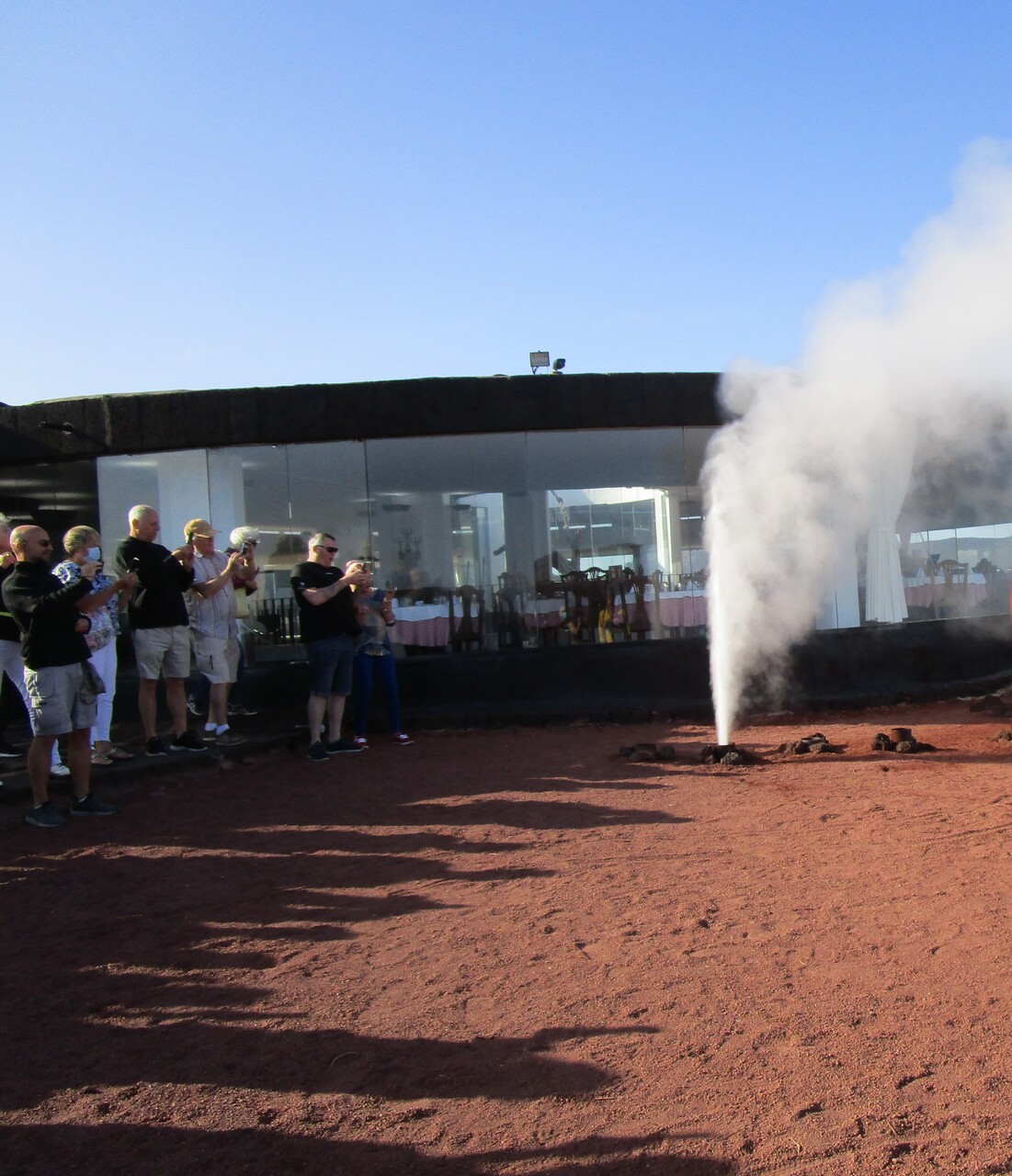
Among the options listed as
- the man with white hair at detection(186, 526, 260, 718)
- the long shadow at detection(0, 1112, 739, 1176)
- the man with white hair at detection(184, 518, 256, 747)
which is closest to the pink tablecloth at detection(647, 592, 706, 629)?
the man with white hair at detection(186, 526, 260, 718)

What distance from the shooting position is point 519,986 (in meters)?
3.98

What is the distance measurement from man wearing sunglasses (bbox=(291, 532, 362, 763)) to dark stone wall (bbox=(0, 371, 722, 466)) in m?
2.88

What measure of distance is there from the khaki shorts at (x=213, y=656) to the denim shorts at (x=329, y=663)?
77cm

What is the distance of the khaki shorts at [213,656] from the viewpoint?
9.07 meters

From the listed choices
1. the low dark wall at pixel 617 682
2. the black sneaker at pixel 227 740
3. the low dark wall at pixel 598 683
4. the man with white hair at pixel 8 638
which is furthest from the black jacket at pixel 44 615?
the low dark wall at pixel 617 682

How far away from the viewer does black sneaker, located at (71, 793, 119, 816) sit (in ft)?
23.0

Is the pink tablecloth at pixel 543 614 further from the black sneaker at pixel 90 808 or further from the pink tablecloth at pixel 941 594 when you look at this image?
the black sneaker at pixel 90 808

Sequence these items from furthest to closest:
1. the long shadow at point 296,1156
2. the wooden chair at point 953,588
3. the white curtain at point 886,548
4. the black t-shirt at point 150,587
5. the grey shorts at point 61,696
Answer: the wooden chair at point 953,588 → the white curtain at point 886,548 → the black t-shirt at point 150,587 → the grey shorts at point 61,696 → the long shadow at point 296,1156

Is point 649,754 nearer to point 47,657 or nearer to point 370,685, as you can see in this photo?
point 370,685

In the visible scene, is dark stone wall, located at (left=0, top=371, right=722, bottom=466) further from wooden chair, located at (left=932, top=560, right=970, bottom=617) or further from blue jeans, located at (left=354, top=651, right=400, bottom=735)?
wooden chair, located at (left=932, top=560, right=970, bottom=617)

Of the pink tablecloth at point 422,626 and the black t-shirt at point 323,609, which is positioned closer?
the black t-shirt at point 323,609

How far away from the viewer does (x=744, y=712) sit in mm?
12094

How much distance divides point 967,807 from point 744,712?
5.64m

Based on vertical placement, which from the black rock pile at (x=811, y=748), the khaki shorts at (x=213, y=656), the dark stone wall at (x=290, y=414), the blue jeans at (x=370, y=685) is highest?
the dark stone wall at (x=290, y=414)
